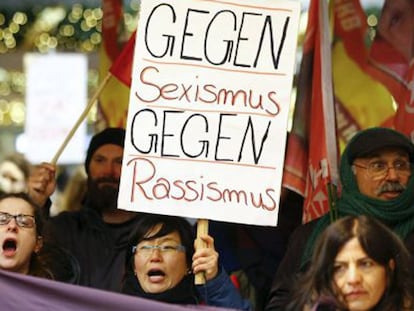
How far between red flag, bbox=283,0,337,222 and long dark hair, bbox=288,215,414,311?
141 cm

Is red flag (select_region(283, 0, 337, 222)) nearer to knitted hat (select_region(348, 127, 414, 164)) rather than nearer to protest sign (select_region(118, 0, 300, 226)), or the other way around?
knitted hat (select_region(348, 127, 414, 164))

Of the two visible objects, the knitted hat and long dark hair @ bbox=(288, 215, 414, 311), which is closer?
long dark hair @ bbox=(288, 215, 414, 311)

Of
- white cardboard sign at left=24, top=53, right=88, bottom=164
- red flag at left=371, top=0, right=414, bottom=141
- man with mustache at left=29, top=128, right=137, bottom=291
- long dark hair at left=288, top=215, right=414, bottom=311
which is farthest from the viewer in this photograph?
white cardboard sign at left=24, top=53, right=88, bottom=164

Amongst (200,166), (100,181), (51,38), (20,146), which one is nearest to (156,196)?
(200,166)

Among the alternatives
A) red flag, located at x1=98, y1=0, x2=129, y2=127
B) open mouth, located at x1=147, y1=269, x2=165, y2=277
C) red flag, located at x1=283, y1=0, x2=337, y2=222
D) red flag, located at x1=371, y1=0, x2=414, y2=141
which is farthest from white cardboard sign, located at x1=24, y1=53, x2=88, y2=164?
open mouth, located at x1=147, y1=269, x2=165, y2=277

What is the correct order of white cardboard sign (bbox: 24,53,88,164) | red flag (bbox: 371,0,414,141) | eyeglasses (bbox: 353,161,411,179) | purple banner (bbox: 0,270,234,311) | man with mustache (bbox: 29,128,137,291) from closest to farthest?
1. purple banner (bbox: 0,270,234,311)
2. eyeglasses (bbox: 353,161,411,179)
3. man with mustache (bbox: 29,128,137,291)
4. red flag (bbox: 371,0,414,141)
5. white cardboard sign (bbox: 24,53,88,164)

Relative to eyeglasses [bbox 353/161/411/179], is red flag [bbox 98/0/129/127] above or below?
above

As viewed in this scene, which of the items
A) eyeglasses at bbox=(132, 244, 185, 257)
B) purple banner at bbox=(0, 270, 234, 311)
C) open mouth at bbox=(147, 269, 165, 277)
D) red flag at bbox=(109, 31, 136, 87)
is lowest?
purple banner at bbox=(0, 270, 234, 311)

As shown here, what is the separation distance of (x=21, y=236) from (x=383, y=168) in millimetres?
1653

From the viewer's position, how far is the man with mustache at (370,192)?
639 cm

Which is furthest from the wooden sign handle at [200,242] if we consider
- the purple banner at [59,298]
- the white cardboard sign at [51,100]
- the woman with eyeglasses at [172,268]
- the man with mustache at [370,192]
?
the white cardboard sign at [51,100]

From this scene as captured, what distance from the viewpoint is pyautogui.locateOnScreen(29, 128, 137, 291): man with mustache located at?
23.9 ft

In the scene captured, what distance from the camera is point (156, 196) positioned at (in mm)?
6164

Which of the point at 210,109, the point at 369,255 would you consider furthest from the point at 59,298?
the point at 210,109
